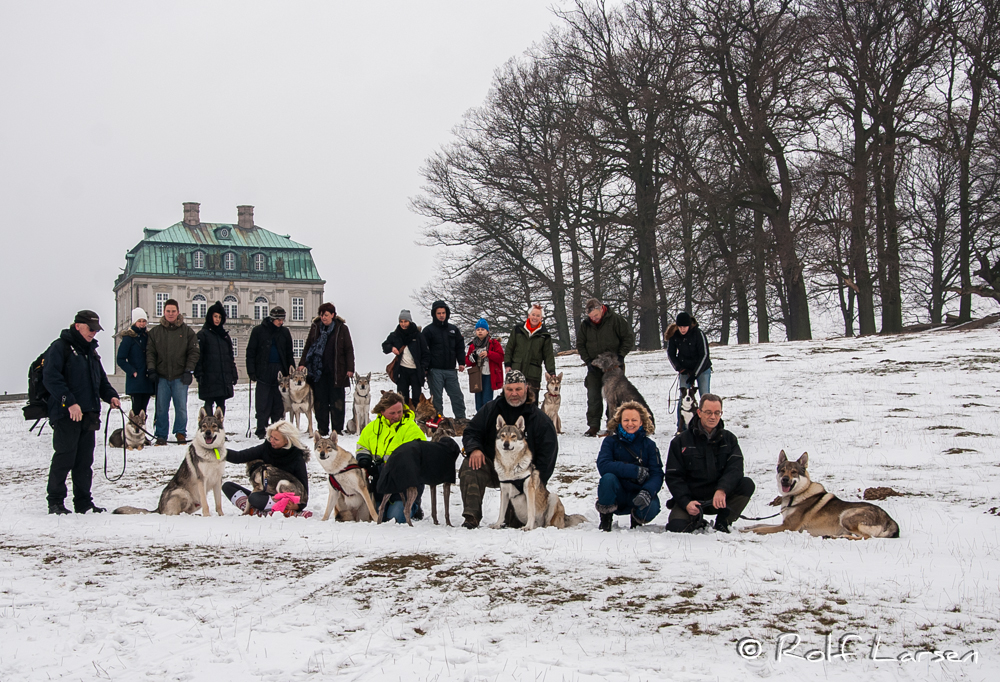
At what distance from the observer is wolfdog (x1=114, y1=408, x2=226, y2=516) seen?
7598 millimetres

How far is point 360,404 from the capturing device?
1348 cm

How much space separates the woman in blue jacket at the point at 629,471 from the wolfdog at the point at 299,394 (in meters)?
6.95

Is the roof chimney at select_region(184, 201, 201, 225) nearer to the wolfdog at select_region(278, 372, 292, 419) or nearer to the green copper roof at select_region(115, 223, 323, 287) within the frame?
the green copper roof at select_region(115, 223, 323, 287)

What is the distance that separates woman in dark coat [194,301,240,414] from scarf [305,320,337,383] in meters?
1.19

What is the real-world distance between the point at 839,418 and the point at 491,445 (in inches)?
275

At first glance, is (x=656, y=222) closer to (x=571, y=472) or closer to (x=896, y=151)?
(x=896, y=151)

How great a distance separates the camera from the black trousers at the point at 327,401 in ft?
39.1

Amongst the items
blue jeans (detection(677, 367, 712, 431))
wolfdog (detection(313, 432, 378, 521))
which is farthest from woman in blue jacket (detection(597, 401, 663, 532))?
blue jeans (detection(677, 367, 712, 431))

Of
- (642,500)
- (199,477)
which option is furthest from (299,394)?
(642,500)

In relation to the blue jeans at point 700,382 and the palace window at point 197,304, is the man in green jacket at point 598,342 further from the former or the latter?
the palace window at point 197,304

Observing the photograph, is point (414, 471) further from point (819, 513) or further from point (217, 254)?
point (217, 254)

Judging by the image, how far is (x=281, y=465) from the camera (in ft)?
25.6

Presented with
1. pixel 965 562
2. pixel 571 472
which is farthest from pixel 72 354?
pixel 965 562

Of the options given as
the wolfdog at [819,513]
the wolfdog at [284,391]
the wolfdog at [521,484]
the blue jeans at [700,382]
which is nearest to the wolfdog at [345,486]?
the wolfdog at [521,484]
